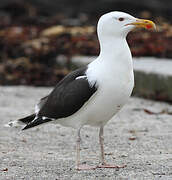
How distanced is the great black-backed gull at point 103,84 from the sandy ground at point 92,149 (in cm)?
Result: 28

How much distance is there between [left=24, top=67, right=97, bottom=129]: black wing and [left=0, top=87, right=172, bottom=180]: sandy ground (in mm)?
424

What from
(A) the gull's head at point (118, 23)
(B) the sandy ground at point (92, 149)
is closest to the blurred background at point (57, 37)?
(B) the sandy ground at point (92, 149)

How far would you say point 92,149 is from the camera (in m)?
5.64

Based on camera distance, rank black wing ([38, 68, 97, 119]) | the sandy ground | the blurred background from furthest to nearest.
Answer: the blurred background
black wing ([38, 68, 97, 119])
the sandy ground

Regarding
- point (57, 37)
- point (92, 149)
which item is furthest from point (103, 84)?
point (57, 37)

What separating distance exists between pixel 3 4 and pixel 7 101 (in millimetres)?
7538

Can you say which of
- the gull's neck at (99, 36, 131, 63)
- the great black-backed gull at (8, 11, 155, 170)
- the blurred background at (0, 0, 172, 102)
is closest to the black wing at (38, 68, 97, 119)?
the great black-backed gull at (8, 11, 155, 170)

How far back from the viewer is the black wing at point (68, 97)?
184 inches

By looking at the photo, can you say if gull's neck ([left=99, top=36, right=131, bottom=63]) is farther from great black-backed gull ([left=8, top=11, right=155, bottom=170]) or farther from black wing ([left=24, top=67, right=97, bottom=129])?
black wing ([left=24, top=67, right=97, bottom=129])

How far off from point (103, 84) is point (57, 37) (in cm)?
760

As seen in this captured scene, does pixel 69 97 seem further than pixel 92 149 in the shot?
No

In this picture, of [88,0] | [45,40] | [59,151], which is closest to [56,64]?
[45,40]

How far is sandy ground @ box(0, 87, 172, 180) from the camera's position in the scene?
4539mm

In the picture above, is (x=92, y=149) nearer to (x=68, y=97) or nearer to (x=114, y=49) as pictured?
(x=68, y=97)
